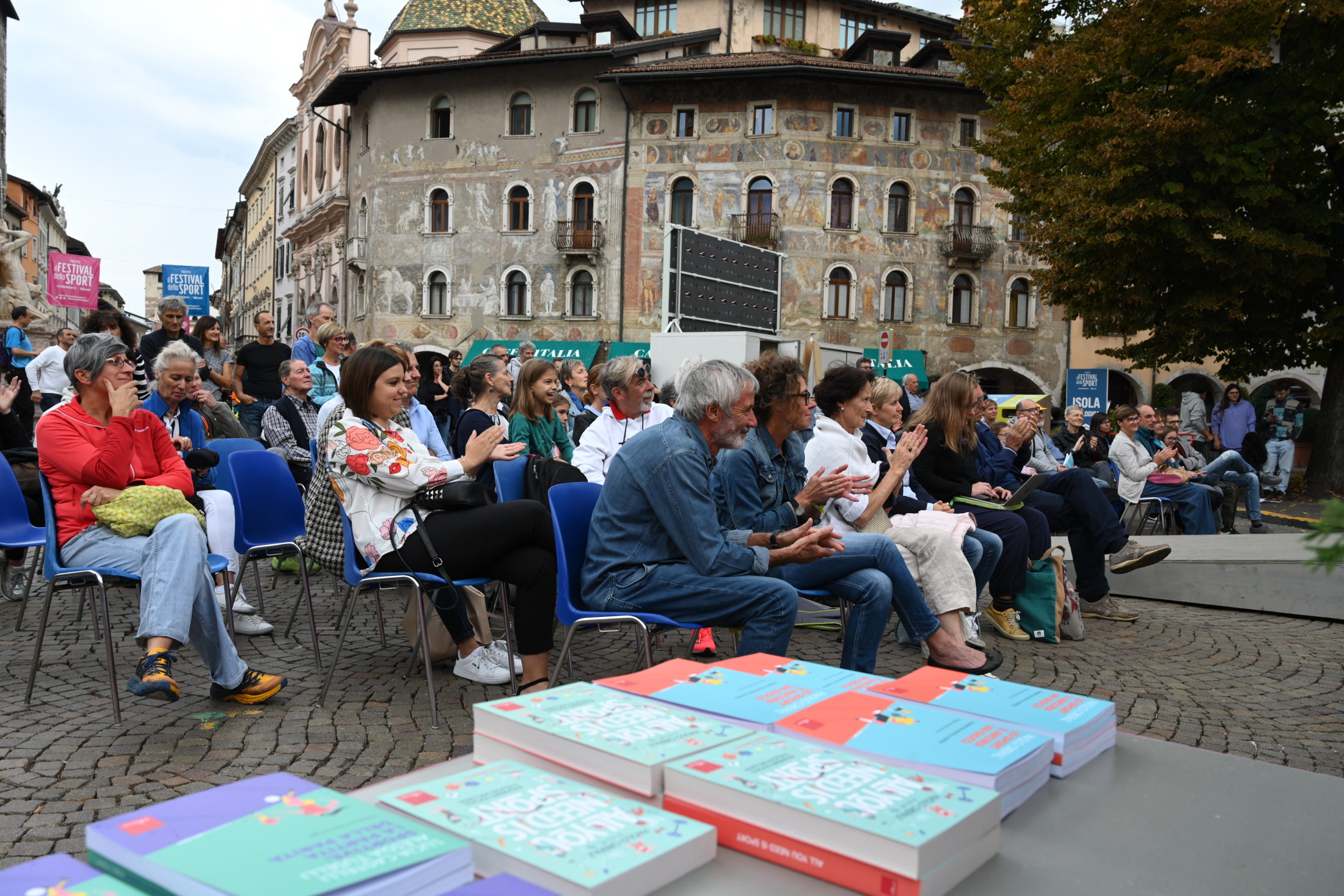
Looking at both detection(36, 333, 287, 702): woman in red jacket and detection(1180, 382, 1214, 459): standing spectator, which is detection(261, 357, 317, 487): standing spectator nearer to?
detection(36, 333, 287, 702): woman in red jacket

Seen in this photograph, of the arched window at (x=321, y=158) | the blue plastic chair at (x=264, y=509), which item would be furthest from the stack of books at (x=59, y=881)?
the arched window at (x=321, y=158)

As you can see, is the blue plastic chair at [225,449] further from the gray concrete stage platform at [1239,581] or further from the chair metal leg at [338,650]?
the gray concrete stage platform at [1239,581]

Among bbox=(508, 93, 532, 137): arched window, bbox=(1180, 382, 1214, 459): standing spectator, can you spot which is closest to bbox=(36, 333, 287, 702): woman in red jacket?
bbox=(1180, 382, 1214, 459): standing spectator

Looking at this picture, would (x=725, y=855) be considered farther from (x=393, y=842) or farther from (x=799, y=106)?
(x=799, y=106)

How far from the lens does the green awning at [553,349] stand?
30.2 metres

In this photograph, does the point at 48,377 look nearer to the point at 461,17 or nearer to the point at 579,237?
the point at 579,237

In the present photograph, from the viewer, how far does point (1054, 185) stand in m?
15.9

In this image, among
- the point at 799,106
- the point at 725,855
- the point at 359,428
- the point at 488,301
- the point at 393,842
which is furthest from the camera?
the point at 488,301

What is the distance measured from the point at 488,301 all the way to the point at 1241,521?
2307cm

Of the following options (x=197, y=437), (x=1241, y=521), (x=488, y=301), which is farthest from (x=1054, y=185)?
(x=488, y=301)

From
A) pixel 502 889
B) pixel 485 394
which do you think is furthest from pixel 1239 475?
pixel 502 889

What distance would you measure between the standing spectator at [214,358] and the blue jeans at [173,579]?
4.56 metres

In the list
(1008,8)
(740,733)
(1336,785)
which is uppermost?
(1008,8)

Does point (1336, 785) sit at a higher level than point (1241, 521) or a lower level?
higher
